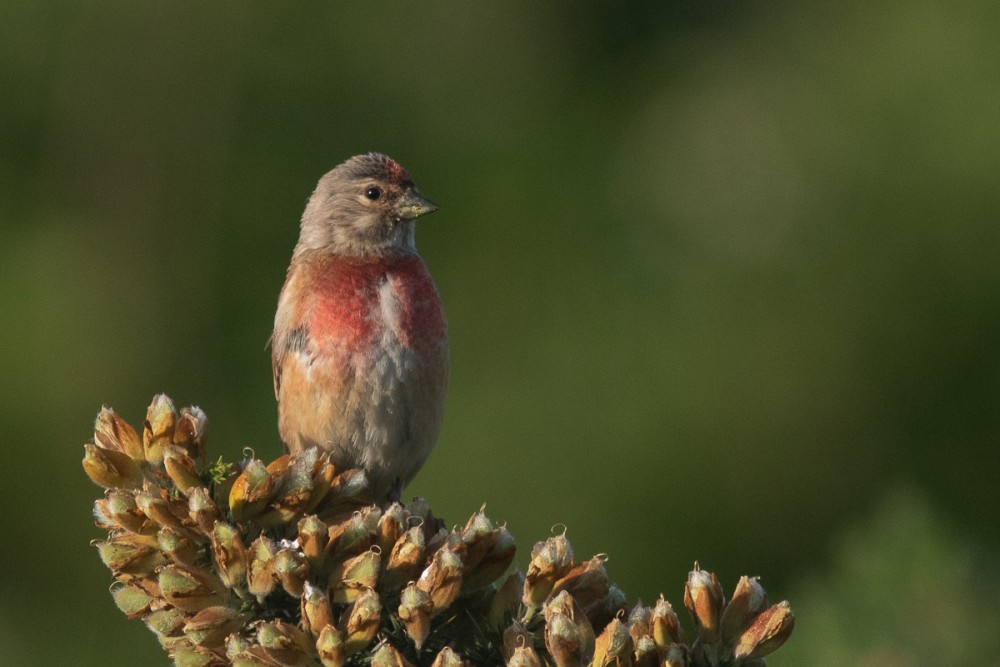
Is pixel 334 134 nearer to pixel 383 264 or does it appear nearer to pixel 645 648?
pixel 383 264

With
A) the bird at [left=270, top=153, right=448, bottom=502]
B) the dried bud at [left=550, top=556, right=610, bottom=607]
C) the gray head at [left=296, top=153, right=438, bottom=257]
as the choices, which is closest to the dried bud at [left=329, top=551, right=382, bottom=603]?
the dried bud at [left=550, top=556, right=610, bottom=607]

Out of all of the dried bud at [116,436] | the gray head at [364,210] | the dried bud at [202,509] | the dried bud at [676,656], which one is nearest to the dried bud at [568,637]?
the dried bud at [676,656]

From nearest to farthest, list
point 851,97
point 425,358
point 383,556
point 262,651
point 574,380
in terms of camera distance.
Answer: point 262,651 → point 383,556 → point 425,358 → point 574,380 → point 851,97

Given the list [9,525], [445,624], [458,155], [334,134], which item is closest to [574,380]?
[458,155]

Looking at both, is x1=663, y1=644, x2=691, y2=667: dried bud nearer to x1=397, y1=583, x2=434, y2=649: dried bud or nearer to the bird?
x1=397, y1=583, x2=434, y2=649: dried bud

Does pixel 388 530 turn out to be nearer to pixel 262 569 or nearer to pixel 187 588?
pixel 262 569

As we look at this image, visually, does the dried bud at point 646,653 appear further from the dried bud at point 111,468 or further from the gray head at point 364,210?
the gray head at point 364,210
